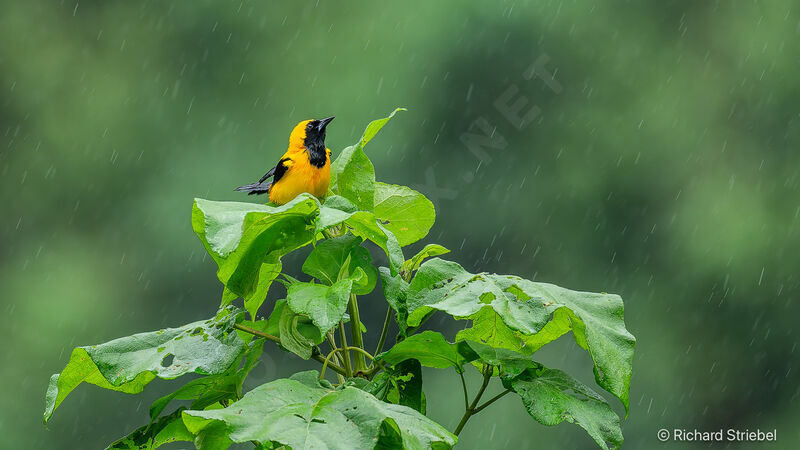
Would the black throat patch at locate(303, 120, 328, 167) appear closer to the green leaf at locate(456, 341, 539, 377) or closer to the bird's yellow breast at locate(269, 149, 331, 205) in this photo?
the bird's yellow breast at locate(269, 149, 331, 205)

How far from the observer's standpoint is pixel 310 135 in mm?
2074

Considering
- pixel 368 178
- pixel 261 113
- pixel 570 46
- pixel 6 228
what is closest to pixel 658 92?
pixel 570 46

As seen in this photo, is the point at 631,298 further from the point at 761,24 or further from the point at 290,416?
the point at 290,416

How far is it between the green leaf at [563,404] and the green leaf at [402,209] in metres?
0.28

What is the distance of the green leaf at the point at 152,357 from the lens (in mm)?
1009

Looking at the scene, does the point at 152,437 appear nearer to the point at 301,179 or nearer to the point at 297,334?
the point at 297,334

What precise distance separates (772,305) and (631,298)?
1205 millimetres

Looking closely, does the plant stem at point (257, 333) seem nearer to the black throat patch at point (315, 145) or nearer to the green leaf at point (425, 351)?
the green leaf at point (425, 351)

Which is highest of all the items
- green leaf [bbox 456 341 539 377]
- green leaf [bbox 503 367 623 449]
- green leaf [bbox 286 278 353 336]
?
green leaf [bbox 286 278 353 336]

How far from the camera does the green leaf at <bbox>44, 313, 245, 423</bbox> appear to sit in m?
1.01

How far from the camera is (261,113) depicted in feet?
24.9

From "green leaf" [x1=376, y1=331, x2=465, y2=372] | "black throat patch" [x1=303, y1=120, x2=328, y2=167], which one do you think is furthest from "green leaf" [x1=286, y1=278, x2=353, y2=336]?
"black throat patch" [x1=303, y1=120, x2=328, y2=167]

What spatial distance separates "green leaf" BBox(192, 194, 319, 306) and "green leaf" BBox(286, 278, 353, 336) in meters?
0.05

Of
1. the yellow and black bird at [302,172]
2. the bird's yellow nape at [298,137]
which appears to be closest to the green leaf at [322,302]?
the yellow and black bird at [302,172]
